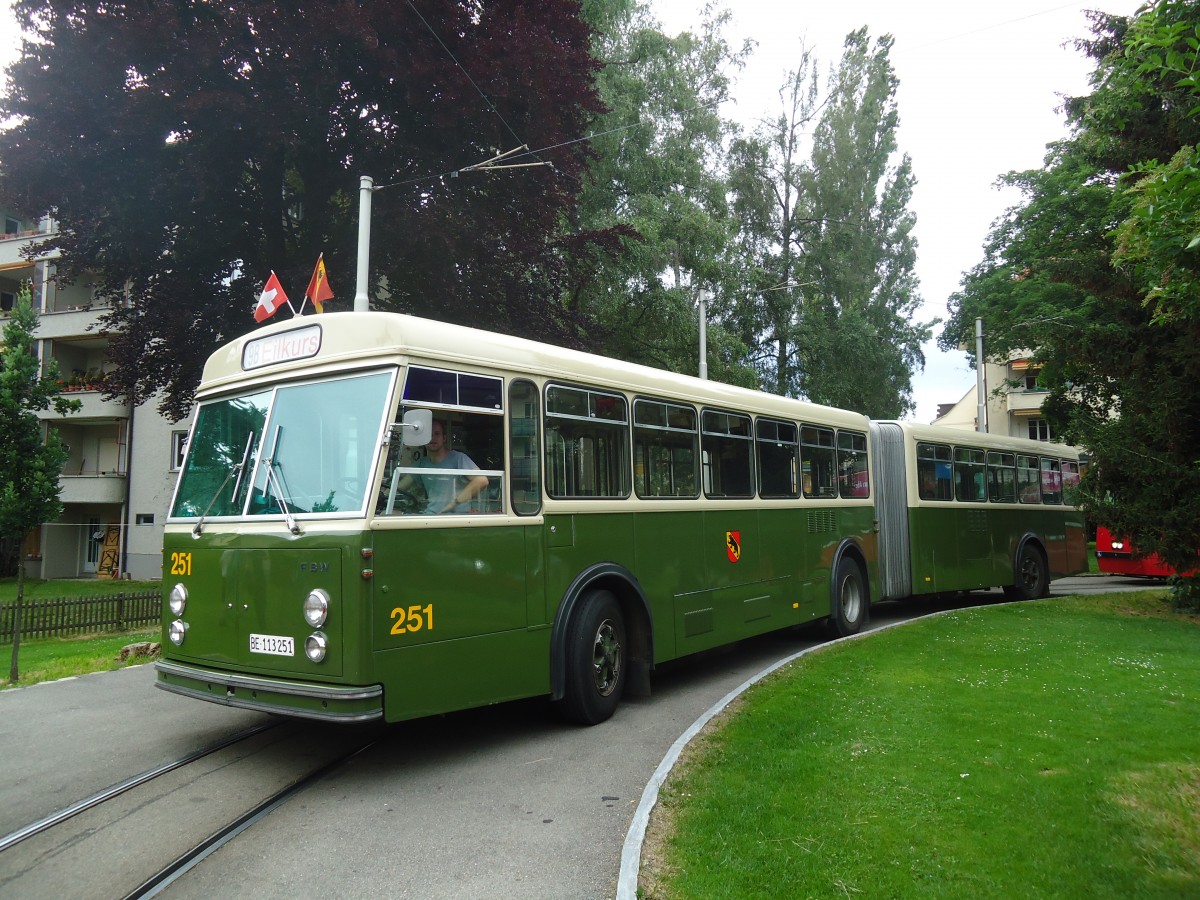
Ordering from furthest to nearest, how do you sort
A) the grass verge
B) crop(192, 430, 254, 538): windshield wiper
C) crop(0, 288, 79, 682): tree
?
the grass verge, crop(0, 288, 79, 682): tree, crop(192, 430, 254, 538): windshield wiper

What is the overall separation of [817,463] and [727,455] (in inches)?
102

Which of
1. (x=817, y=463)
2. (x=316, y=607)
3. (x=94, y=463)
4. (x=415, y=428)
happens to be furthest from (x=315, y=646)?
(x=94, y=463)

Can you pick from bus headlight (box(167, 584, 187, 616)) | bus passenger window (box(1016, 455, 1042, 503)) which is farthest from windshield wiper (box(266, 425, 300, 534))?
bus passenger window (box(1016, 455, 1042, 503))

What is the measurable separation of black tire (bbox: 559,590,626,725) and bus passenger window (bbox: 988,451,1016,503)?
10859 millimetres

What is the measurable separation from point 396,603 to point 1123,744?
522 centimetres

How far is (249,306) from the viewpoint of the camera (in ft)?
52.5

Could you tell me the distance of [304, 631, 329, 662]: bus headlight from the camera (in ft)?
18.0

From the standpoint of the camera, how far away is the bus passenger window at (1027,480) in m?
16.7

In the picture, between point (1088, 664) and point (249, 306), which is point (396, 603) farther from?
point (249, 306)

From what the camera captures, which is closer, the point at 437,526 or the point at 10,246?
the point at 437,526

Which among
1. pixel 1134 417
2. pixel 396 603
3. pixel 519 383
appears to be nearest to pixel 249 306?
pixel 519 383

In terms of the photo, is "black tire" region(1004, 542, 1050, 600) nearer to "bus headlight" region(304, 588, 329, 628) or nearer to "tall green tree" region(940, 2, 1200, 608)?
"tall green tree" region(940, 2, 1200, 608)

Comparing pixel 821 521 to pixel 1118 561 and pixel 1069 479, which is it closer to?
pixel 1069 479

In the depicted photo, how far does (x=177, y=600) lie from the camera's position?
6402 mm
